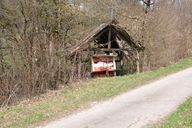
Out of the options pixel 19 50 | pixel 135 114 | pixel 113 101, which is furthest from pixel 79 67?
pixel 135 114

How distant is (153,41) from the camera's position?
1092 inches

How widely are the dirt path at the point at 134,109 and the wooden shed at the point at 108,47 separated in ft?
22.6

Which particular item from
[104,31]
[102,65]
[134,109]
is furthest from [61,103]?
[104,31]

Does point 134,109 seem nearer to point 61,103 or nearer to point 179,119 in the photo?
point 179,119

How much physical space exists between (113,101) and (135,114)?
2181 millimetres

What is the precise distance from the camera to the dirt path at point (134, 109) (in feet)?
30.6

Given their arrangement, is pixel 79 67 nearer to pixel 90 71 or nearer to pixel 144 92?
pixel 90 71

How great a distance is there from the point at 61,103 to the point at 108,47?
12.9 m

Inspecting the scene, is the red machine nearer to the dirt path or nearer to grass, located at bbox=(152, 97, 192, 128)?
A: the dirt path

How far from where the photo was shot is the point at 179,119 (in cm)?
915

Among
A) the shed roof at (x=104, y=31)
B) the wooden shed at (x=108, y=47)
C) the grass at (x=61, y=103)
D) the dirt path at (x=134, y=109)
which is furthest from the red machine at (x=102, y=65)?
the dirt path at (x=134, y=109)

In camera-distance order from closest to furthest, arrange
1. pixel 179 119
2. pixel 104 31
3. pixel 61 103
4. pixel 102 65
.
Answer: pixel 179 119, pixel 61 103, pixel 102 65, pixel 104 31

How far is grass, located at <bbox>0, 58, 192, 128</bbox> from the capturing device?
10.1 metres

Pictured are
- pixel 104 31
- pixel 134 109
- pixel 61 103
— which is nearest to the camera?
pixel 134 109
